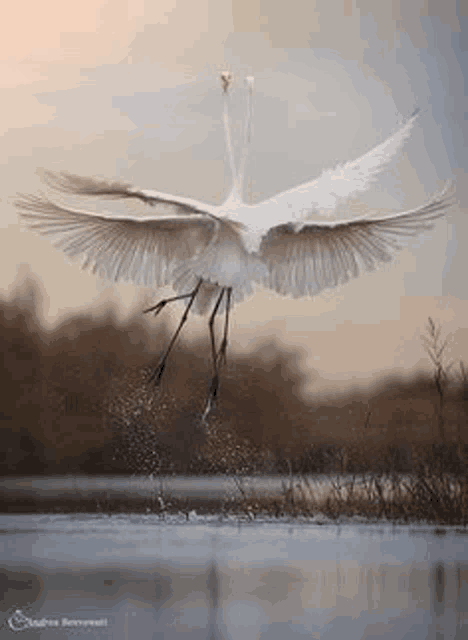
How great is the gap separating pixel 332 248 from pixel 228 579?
95 centimetres

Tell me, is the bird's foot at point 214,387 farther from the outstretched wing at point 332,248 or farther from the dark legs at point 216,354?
the outstretched wing at point 332,248

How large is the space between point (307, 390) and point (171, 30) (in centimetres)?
109

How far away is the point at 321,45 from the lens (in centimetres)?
276

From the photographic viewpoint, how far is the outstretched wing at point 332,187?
267 centimetres

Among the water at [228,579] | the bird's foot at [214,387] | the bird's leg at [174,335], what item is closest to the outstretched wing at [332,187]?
the bird's leg at [174,335]

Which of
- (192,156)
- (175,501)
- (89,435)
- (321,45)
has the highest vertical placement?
(321,45)

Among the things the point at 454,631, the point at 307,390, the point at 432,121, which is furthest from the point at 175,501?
the point at 432,121

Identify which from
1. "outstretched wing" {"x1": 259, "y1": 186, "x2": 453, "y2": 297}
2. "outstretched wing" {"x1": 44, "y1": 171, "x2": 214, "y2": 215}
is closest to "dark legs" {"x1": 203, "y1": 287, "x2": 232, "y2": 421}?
"outstretched wing" {"x1": 259, "y1": 186, "x2": 453, "y2": 297}

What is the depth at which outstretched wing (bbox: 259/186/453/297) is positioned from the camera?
2689 millimetres

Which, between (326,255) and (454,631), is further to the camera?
(326,255)

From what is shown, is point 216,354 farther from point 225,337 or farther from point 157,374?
point 157,374

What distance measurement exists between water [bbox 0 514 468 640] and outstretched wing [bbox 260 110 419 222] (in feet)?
2.88

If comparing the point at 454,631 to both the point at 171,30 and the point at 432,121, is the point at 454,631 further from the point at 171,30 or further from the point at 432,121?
the point at 171,30

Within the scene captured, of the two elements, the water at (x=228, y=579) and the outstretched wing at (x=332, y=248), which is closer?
the water at (x=228, y=579)
